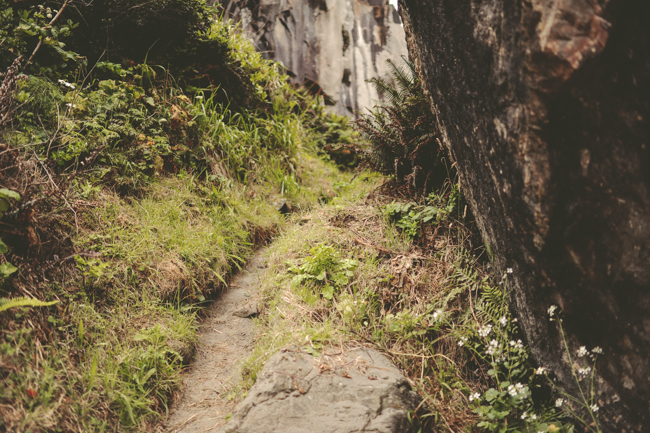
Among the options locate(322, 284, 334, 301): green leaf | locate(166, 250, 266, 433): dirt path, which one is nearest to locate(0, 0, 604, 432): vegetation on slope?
locate(322, 284, 334, 301): green leaf

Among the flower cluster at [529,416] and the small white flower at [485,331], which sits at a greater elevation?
the small white flower at [485,331]

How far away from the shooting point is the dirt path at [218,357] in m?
2.38

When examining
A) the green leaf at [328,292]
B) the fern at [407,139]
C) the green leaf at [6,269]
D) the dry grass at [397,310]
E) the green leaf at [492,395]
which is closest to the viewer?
the green leaf at [6,269]

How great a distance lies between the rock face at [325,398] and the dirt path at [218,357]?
1.10 feet

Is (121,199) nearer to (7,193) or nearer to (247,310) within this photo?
(7,193)

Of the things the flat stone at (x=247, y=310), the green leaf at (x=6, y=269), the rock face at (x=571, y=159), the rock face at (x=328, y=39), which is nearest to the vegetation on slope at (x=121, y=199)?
the green leaf at (x=6, y=269)

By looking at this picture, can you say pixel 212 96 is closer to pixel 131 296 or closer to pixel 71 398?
pixel 131 296

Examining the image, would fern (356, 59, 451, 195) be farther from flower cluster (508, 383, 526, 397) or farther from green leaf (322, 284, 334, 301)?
flower cluster (508, 383, 526, 397)

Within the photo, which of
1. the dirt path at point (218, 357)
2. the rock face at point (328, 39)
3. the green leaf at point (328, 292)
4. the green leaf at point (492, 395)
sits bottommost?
the dirt path at point (218, 357)

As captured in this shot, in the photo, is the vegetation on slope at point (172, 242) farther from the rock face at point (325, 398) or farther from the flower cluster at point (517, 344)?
the rock face at point (325, 398)

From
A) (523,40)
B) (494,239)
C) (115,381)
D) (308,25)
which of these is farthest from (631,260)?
(308,25)

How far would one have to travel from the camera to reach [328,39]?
27.8 feet

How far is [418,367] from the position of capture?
98.5 inches

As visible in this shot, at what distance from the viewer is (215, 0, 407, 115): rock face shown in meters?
7.60
